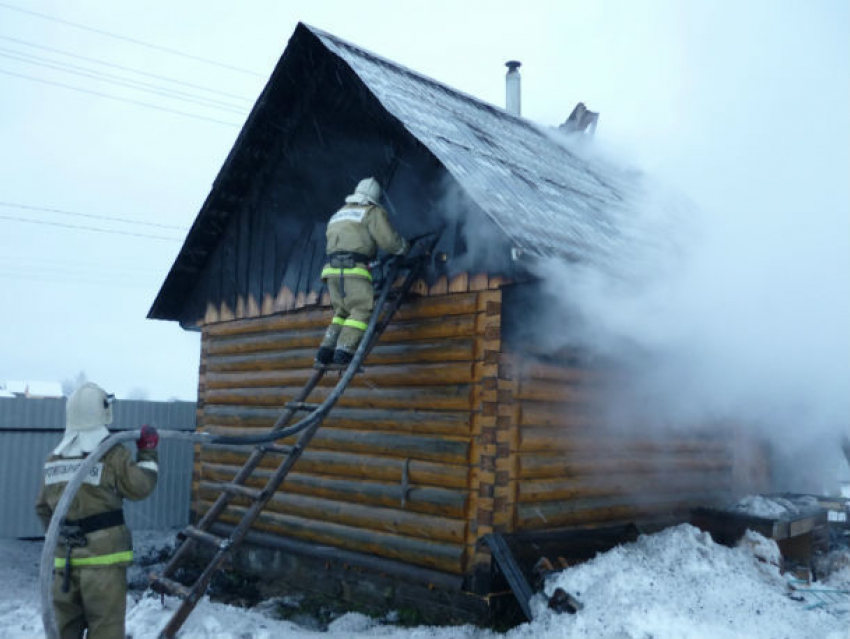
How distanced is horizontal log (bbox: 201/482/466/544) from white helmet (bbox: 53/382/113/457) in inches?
113

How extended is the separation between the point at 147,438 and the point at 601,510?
450 centimetres

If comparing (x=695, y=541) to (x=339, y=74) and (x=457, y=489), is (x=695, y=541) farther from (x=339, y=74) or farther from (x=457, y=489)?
(x=339, y=74)

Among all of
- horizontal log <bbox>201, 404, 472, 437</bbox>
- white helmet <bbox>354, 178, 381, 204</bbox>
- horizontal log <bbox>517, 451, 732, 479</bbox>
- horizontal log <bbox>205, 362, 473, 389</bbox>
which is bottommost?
horizontal log <bbox>517, 451, 732, 479</bbox>

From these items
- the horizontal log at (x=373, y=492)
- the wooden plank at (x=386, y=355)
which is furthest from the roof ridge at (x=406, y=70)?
the horizontal log at (x=373, y=492)

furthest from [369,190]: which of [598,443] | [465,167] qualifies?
[598,443]

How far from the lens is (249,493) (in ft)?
19.9

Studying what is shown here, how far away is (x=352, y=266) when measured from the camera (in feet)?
21.6

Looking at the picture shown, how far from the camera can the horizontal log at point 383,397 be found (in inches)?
263

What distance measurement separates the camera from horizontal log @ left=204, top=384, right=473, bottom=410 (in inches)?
263

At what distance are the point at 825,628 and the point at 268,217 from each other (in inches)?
273

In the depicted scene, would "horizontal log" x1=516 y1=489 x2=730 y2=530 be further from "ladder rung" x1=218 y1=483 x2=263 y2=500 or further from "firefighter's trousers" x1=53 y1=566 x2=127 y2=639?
"firefighter's trousers" x1=53 y1=566 x2=127 y2=639

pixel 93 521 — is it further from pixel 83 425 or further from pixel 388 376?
pixel 388 376

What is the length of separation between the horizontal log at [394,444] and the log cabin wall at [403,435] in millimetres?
11

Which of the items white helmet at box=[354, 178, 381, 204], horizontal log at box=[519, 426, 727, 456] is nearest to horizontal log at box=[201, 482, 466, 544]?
horizontal log at box=[519, 426, 727, 456]
